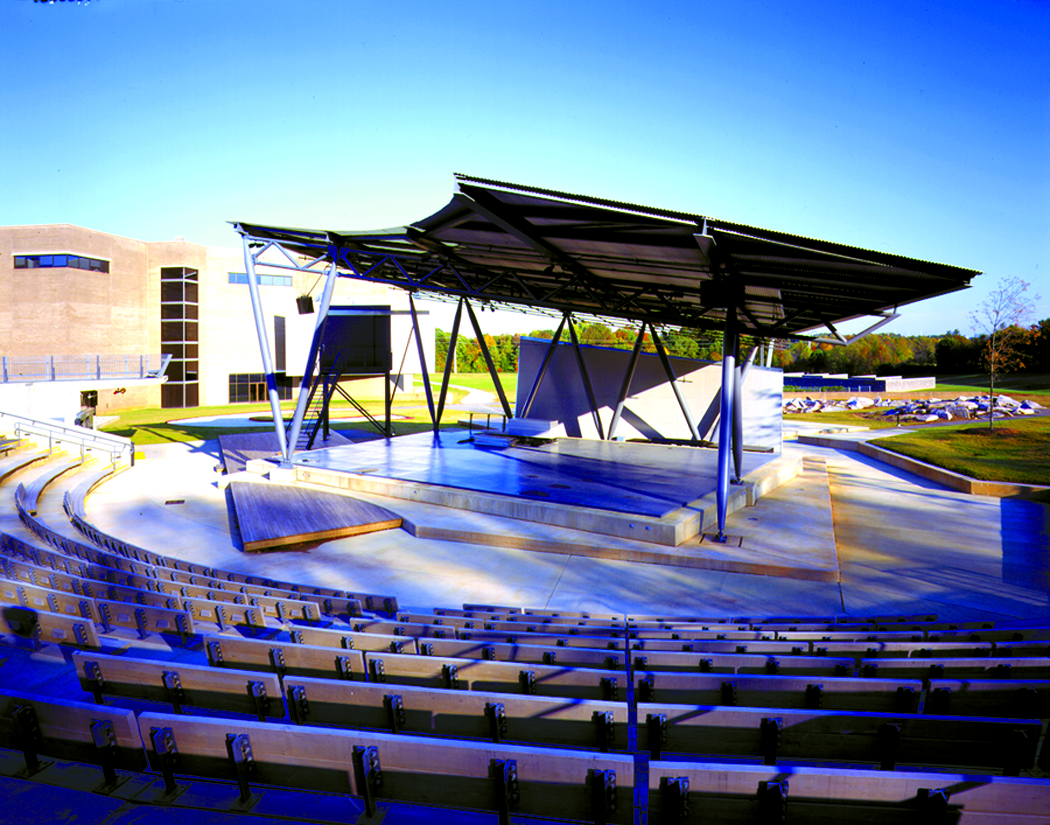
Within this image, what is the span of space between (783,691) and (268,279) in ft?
163

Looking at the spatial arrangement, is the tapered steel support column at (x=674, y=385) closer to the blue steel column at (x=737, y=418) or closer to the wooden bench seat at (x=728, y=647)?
the blue steel column at (x=737, y=418)

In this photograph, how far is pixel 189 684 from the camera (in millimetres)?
3930

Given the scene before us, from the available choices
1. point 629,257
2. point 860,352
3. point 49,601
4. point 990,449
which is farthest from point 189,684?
point 860,352

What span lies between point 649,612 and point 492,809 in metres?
6.68

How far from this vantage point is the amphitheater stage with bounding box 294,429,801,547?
12.8m

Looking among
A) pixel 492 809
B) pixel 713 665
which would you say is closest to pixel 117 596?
pixel 492 809

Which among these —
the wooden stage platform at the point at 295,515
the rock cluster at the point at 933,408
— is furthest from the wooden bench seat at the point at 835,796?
the rock cluster at the point at 933,408

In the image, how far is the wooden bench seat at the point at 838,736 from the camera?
117 inches

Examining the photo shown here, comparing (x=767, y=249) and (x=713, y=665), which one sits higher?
(x=767, y=249)

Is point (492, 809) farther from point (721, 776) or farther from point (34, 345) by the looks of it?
point (34, 345)

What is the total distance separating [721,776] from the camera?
8.10 ft

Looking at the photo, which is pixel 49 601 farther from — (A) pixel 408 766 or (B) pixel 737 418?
(B) pixel 737 418

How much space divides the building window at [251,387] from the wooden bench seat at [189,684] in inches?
1814

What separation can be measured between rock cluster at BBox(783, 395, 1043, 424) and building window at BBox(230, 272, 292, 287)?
41.8 meters
